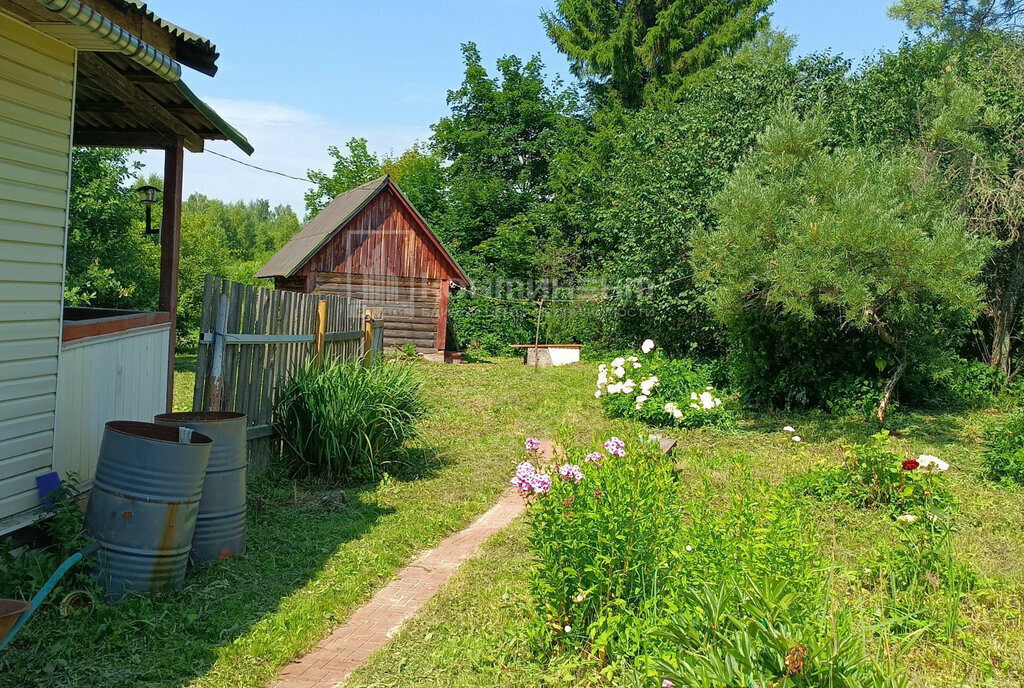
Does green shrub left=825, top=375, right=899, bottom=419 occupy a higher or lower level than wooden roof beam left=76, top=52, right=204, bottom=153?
lower

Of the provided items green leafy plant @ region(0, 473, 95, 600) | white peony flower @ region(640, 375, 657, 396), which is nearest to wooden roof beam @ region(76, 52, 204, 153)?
green leafy plant @ region(0, 473, 95, 600)

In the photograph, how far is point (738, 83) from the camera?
642 inches

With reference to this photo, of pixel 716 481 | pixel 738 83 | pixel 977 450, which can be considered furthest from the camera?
pixel 738 83

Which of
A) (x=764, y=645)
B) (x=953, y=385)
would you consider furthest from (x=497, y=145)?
(x=764, y=645)

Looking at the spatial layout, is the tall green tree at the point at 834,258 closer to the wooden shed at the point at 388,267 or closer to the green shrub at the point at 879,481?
the green shrub at the point at 879,481

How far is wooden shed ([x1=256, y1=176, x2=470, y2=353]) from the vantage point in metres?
21.4

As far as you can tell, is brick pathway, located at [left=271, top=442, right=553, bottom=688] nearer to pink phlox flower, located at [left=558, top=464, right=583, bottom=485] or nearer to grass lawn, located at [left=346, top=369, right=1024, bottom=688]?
grass lawn, located at [left=346, top=369, right=1024, bottom=688]

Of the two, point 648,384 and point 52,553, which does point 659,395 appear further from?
point 52,553

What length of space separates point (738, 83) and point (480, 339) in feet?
39.1

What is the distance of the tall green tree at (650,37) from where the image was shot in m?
29.8

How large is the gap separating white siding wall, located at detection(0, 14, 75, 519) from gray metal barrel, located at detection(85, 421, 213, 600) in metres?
0.44

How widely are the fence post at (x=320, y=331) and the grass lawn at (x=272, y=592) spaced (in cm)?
144

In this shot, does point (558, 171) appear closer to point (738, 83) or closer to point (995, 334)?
point (738, 83)

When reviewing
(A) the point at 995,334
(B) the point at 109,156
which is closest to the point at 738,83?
(A) the point at 995,334
